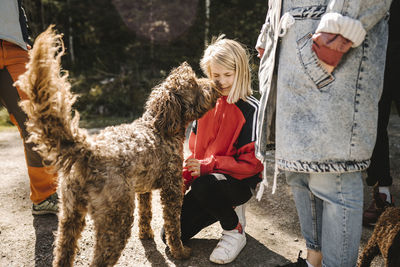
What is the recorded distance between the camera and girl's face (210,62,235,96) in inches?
126

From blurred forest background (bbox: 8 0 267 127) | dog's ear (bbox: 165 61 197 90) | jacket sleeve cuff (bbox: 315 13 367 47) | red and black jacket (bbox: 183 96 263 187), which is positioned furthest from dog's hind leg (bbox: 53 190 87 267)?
blurred forest background (bbox: 8 0 267 127)

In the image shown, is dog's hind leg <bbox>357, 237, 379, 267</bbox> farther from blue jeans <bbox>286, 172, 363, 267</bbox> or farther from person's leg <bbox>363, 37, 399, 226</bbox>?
person's leg <bbox>363, 37, 399, 226</bbox>

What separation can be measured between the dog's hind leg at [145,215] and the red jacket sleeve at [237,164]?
647 mm

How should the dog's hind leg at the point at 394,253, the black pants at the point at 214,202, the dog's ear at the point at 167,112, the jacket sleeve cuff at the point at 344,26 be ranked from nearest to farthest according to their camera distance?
the jacket sleeve cuff at the point at 344,26
the dog's hind leg at the point at 394,253
the dog's ear at the point at 167,112
the black pants at the point at 214,202

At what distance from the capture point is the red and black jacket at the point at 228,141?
296cm

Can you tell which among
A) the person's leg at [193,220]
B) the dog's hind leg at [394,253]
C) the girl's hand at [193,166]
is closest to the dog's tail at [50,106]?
the girl's hand at [193,166]

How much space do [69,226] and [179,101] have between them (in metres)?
1.36

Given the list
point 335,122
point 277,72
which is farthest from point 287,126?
point 277,72

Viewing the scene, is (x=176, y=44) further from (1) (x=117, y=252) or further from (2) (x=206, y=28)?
(1) (x=117, y=252)

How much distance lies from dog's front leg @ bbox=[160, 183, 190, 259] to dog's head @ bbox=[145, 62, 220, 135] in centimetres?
54

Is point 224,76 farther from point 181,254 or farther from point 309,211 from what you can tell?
point 181,254

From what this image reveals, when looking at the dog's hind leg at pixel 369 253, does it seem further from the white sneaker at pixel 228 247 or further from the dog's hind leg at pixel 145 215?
the dog's hind leg at pixel 145 215

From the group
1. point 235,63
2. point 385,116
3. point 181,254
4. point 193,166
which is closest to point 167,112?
point 193,166

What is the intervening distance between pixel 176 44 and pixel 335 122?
29.7 ft
